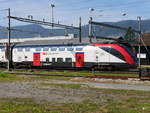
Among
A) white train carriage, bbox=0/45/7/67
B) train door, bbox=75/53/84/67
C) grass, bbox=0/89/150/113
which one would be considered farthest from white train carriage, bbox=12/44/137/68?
grass, bbox=0/89/150/113

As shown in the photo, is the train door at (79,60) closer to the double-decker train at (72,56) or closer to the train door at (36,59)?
the double-decker train at (72,56)

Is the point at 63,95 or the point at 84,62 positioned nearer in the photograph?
the point at 63,95

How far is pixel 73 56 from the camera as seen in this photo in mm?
36250

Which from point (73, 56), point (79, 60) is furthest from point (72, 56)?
point (79, 60)

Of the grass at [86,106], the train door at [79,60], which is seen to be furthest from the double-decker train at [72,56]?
the grass at [86,106]

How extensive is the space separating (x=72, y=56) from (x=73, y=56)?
0.41ft

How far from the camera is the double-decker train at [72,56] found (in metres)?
33.2

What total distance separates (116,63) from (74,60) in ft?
18.3

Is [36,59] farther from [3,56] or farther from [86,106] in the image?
[86,106]

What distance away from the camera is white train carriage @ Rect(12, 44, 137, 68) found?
109 feet

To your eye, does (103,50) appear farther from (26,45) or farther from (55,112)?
(55,112)

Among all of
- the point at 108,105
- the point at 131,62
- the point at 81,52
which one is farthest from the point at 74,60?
the point at 108,105

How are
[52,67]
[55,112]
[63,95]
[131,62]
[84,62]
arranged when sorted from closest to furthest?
[55,112]
[63,95]
[131,62]
[84,62]
[52,67]

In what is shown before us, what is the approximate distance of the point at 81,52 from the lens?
116 feet
